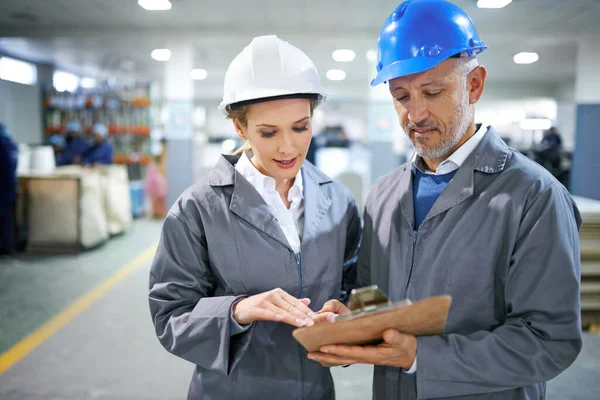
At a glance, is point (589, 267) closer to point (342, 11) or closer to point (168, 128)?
point (342, 11)

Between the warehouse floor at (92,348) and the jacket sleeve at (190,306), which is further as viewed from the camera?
the warehouse floor at (92,348)

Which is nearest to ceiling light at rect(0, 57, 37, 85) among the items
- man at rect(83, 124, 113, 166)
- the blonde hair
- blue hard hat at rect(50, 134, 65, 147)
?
blue hard hat at rect(50, 134, 65, 147)

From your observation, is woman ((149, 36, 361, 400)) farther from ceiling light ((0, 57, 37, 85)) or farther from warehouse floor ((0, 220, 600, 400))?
ceiling light ((0, 57, 37, 85))

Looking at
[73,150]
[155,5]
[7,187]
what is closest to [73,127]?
[73,150]

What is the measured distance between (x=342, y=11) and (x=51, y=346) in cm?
628

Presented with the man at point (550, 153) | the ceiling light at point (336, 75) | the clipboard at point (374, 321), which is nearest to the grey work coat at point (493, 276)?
the clipboard at point (374, 321)

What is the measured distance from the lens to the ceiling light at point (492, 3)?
22.0ft

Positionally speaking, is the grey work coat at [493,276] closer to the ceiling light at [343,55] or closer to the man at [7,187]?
the man at [7,187]

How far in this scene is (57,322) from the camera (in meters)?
4.46

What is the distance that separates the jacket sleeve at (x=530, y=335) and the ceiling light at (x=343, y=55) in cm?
1032

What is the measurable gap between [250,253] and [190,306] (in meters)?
0.25

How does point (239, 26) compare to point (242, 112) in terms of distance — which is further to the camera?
point (239, 26)

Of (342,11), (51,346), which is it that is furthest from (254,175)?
(342,11)

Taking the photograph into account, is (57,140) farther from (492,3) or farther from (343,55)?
(492,3)
